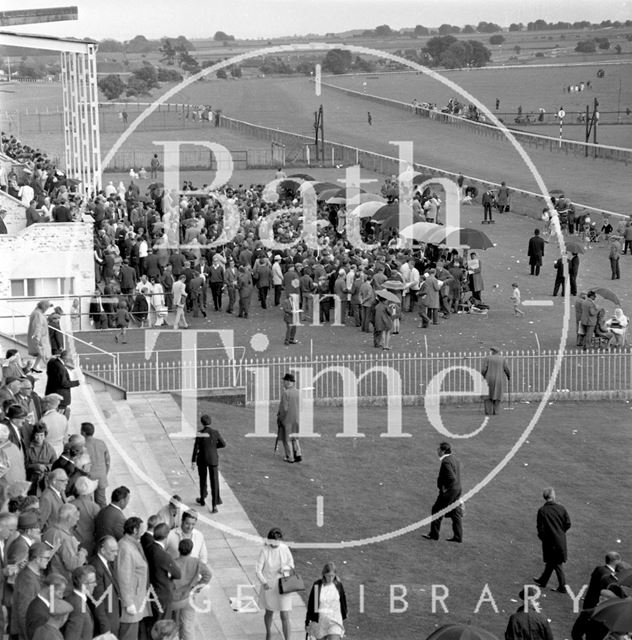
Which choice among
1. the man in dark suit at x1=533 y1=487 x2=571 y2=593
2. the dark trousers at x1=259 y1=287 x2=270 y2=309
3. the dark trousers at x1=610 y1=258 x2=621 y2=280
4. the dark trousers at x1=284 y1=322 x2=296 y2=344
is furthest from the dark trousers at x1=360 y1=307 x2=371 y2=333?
the man in dark suit at x1=533 y1=487 x2=571 y2=593

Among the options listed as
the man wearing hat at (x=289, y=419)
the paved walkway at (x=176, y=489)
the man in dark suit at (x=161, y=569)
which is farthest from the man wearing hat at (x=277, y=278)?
the man in dark suit at (x=161, y=569)

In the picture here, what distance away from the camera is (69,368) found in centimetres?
2292

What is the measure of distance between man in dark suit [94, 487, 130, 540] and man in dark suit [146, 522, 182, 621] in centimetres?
48

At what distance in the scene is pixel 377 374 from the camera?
1103 inches

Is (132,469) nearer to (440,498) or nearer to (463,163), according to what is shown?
(440,498)

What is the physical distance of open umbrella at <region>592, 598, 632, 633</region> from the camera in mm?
13648

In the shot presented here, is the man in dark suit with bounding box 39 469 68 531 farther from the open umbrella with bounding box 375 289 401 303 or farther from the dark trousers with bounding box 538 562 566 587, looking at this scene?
the open umbrella with bounding box 375 289 401 303

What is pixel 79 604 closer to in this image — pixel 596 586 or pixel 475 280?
pixel 596 586

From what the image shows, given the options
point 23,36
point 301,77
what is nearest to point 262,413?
point 23,36

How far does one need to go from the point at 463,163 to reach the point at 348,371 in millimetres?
41153

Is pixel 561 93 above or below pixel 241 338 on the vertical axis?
above

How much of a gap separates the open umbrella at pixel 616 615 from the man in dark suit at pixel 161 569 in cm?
371

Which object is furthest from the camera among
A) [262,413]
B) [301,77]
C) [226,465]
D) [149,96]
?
[301,77]

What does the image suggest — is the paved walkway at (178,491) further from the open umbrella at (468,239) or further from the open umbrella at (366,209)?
the open umbrella at (366,209)
